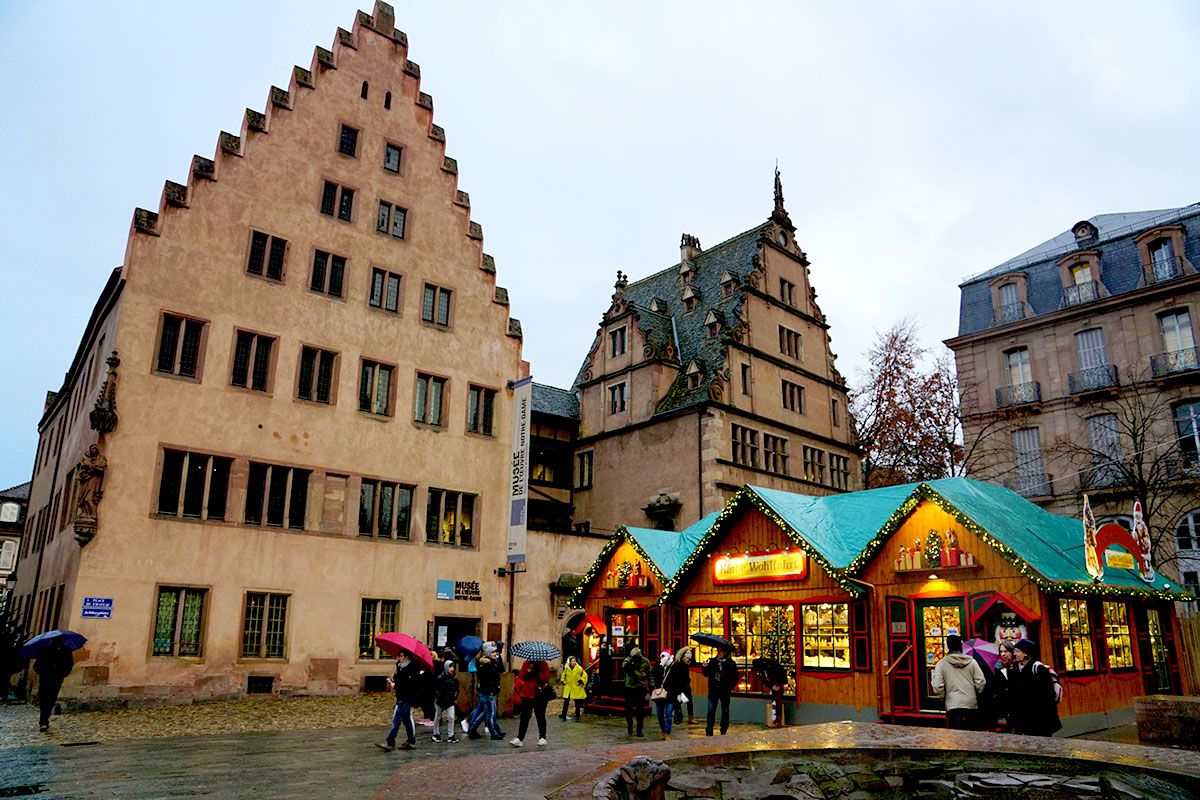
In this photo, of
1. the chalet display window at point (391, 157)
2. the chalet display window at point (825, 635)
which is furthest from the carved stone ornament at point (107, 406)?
the chalet display window at point (825, 635)

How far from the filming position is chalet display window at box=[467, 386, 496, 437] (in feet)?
107

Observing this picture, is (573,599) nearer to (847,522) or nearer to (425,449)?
(425,449)

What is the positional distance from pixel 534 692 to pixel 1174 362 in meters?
35.9

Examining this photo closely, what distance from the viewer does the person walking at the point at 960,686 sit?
13.4 meters

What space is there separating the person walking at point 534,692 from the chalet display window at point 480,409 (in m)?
16.7

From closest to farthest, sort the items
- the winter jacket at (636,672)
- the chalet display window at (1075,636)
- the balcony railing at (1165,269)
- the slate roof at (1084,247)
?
1. the chalet display window at (1075,636)
2. the winter jacket at (636,672)
3. the balcony railing at (1165,269)
4. the slate roof at (1084,247)

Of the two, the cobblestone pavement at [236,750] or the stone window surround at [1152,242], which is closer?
the cobblestone pavement at [236,750]

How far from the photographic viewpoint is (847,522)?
23734 millimetres

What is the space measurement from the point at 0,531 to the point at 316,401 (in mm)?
65421

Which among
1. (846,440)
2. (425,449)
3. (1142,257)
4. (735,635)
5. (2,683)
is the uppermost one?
(1142,257)

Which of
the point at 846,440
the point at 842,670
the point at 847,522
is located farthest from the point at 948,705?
the point at 846,440

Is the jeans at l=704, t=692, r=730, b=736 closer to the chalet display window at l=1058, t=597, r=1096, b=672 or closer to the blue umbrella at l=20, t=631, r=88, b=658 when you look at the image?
the chalet display window at l=1058, t=597, r=1096, b=672

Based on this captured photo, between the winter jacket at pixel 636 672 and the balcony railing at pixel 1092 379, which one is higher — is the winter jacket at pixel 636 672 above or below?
below

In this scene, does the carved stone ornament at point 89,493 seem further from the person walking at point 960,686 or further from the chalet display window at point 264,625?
the person walking at point 960,686
